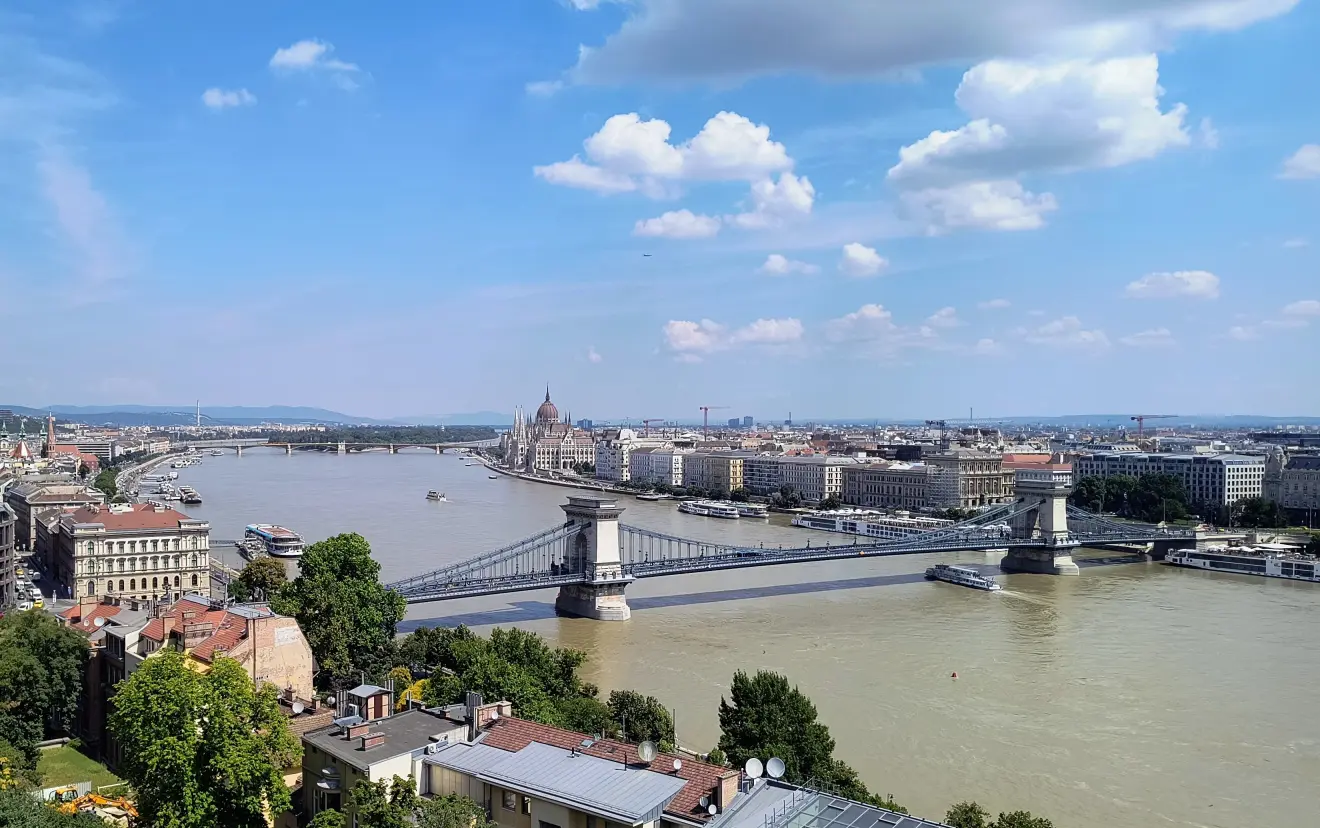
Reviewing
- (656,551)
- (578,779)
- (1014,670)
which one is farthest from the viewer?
(656,551)

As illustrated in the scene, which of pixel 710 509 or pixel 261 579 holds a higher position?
pixel 261 579

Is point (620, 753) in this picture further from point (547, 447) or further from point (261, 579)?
point (547, 447)

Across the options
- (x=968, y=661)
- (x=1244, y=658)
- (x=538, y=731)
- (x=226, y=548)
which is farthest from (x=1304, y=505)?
(x=538, y=731)

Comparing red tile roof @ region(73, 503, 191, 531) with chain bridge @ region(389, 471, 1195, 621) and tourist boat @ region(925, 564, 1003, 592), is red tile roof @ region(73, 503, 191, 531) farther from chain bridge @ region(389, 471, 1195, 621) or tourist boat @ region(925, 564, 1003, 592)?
tourist boat @ region(925, 564, 1003, 592)

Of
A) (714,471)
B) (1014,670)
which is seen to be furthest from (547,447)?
(1014,670)

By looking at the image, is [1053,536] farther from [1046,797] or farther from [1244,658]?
[1046,797]

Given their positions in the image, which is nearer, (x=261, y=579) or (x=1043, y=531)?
(x=261, y=579)

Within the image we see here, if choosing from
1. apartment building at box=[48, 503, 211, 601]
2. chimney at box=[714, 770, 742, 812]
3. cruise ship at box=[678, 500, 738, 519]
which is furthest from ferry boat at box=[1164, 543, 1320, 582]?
chimney at box=[714, 770, 742, 812]
